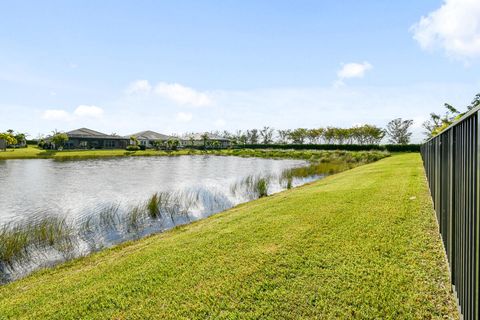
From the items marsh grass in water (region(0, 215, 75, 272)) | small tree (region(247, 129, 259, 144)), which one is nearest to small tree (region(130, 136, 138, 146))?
small tree (region(247, 129, 259, 144))

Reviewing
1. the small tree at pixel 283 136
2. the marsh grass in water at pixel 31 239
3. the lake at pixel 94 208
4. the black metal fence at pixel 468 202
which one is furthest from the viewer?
the small tree at pixel 283 136

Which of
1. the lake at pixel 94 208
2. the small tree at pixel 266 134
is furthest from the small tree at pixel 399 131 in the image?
the lake at pixel 94 208

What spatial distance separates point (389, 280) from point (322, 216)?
109 inches

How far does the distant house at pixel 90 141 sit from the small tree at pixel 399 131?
174 feet

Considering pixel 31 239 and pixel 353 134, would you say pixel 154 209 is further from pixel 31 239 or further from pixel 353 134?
pixel 353 134

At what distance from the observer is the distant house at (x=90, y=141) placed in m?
52.2

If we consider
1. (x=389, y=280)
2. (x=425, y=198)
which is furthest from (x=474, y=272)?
(x=425, y=198)

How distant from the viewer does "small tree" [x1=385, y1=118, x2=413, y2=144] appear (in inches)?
2381

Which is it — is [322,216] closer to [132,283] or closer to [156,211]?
[132,283]

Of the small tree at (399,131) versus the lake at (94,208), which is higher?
the small tree at (399,131)

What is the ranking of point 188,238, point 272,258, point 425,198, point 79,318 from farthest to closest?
point 425,198 < point 188,238 < point 272,258 < point 79,318

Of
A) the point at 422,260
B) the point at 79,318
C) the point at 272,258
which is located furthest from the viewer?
the point at 272,258

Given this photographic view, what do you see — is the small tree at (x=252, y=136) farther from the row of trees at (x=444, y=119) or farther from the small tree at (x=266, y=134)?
the row of trees at (x=444, y=119)

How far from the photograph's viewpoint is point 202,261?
439 cm
